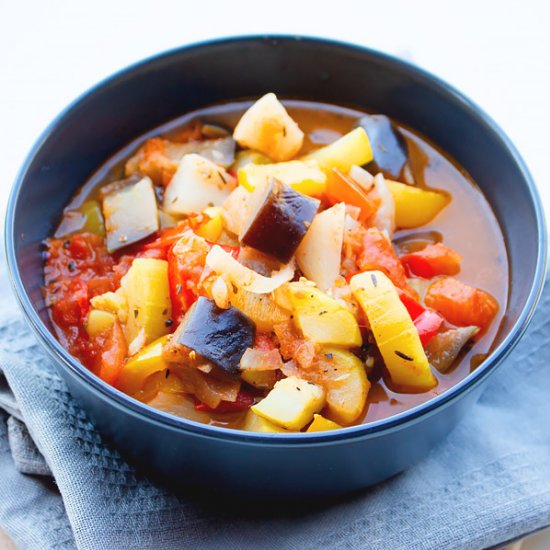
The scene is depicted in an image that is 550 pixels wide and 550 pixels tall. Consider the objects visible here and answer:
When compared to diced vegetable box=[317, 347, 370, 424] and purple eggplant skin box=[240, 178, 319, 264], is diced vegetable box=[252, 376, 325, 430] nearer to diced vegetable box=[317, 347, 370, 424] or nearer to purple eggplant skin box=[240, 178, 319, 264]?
diced vegetable box=[317, 347, 370, 424]

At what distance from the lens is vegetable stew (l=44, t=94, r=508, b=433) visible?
2.44m

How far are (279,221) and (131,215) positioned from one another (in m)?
0.68

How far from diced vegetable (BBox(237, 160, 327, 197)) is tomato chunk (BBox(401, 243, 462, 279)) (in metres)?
0.40

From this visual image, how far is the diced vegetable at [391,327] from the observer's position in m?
2.46

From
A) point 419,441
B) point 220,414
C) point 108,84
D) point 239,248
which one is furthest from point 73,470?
point 108,84

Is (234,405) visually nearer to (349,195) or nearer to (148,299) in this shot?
(148,299)

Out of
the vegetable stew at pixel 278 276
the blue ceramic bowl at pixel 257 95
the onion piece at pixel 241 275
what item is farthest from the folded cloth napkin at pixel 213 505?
the onion piece at pixel 241 275

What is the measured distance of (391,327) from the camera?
2455 millimetres

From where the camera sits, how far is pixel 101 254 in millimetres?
2916

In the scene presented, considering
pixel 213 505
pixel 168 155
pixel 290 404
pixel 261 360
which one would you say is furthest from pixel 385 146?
pixel 213 505

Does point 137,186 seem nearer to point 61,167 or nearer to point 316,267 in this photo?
point 61,167

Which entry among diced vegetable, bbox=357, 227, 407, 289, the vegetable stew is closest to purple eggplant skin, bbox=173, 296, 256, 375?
the vegetable stew

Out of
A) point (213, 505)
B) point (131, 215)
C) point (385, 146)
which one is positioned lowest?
point (213, 505)

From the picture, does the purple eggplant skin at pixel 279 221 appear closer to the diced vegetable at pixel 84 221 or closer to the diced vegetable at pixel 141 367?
the diced vegetable at pixel 141 367
